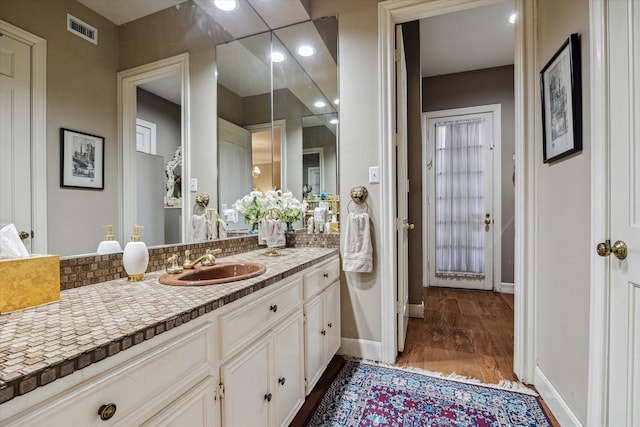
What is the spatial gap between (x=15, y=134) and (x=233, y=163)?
1.25 meters

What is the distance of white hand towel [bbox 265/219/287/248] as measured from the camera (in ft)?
6.86

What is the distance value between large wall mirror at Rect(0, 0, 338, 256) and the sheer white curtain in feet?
7.69

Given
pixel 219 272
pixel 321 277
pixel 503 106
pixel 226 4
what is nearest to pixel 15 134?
pixel 219 272

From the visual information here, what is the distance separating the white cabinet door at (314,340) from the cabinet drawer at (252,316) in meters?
0.19

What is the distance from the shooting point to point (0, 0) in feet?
3.09

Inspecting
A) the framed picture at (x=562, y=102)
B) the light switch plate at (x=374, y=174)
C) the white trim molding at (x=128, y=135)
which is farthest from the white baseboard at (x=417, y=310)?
the white trim molding at (x=128, y=135)

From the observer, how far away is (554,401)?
1.55 m

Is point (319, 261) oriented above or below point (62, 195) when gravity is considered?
below

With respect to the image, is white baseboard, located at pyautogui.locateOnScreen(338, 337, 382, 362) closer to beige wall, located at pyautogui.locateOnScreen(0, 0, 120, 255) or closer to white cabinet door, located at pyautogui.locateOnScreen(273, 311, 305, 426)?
white cabinet door, located at pyautogui.locateOnScreen(273, 311, 305, 426)

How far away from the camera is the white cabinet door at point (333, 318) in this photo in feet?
6.38

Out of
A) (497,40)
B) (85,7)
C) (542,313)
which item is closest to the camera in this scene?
(85,7)

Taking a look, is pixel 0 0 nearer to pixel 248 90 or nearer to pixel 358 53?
pixel 248 90

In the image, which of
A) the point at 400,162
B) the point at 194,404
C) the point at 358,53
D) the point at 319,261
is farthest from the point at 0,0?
the point at 400,162

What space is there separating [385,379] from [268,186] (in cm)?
157
